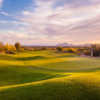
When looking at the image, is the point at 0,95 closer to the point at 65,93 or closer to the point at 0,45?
the point at 65,93

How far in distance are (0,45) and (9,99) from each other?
53.4 m

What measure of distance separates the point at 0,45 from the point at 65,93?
179 ft

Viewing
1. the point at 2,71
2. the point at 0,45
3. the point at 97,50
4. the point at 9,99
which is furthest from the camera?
the point at 0,45

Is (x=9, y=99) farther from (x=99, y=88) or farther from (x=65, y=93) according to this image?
(x=99, y=88)

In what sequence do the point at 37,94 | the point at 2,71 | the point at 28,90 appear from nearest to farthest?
1. the point at 37,94
2. the point at 28,90
3. the point at 2,71

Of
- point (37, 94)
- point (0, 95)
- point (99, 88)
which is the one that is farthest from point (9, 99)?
→ point (99, 88)

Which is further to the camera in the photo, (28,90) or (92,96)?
(28,90)

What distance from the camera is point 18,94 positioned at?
538 centimetres

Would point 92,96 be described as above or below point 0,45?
below

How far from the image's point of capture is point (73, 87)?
5961 mm

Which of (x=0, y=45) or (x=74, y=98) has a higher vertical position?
(x=0, y=45)

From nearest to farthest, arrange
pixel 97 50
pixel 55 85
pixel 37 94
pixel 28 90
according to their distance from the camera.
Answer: pixel 37 94 → pixel 28 90 → pixel 55 85 → pixel 97 50

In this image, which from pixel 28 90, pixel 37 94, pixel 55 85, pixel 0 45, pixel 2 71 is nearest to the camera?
pixel 37 94

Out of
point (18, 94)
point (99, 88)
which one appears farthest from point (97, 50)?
point (18, 94)
